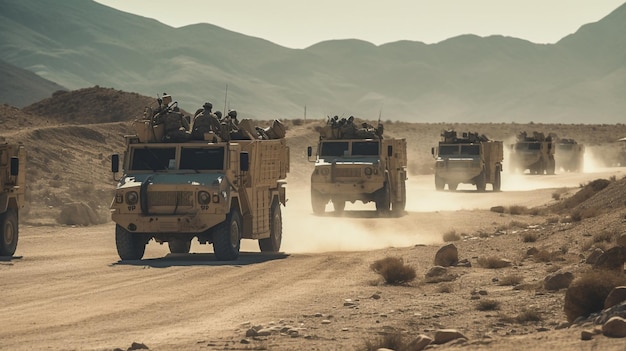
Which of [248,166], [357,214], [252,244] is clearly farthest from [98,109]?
[248,166]

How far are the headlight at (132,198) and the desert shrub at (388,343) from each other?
33.8ft

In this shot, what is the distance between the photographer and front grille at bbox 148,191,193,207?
21000mm

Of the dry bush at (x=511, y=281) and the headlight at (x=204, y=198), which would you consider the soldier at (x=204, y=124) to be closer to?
the headlight at (x=204, y=198)

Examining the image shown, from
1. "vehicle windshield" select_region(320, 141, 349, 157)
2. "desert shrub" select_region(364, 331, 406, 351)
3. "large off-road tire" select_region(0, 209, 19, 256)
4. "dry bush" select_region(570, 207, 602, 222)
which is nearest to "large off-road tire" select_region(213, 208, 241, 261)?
"large off-road tire" select_region(0, 209, 19, 256)

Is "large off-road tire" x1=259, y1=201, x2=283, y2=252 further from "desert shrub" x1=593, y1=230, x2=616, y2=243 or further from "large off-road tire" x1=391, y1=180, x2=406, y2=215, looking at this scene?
"large off-road tire" x1=391, y1=180, x2=406, y2=215

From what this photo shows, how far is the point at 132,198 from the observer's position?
21.1 meters

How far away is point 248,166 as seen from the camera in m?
21.9

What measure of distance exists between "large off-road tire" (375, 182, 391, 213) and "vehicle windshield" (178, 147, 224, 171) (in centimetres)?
1526

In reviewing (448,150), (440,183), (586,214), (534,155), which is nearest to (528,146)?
(534,155)

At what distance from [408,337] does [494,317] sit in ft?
6.18

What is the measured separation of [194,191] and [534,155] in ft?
179

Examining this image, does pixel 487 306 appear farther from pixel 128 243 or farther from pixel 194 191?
pixel 128 243

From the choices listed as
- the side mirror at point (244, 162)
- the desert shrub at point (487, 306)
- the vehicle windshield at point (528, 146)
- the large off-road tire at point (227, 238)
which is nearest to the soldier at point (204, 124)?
the side mirror at point (244, 162)

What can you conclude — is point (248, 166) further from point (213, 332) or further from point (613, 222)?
point (213, 332)
